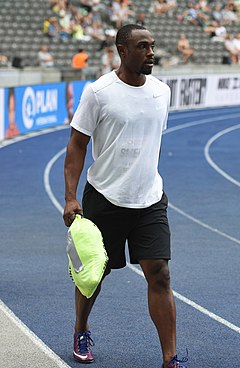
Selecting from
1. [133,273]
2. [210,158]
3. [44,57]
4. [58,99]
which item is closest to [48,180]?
[210,158]

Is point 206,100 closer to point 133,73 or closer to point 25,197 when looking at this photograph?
point 25,197

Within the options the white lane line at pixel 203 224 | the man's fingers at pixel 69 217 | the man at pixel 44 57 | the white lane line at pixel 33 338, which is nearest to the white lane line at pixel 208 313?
the white lane line at pixel 33 338

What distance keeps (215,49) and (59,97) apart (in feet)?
53.1

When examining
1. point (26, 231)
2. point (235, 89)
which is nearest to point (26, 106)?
point (26, 231)

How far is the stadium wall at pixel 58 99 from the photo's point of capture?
20719 mm

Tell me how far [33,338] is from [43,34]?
25.4 m

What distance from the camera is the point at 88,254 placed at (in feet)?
17.4

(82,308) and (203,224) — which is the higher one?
(82,308)

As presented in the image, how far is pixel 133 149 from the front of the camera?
5.40m

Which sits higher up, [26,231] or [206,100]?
[26,231]

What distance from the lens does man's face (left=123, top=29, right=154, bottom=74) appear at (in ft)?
17.4

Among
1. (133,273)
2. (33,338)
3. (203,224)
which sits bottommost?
(203,224)

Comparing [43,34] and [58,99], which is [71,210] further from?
[43,34]

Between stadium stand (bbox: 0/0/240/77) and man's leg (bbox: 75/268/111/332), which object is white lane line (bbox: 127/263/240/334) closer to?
man's leg (bbox: 75/268/111/332)
